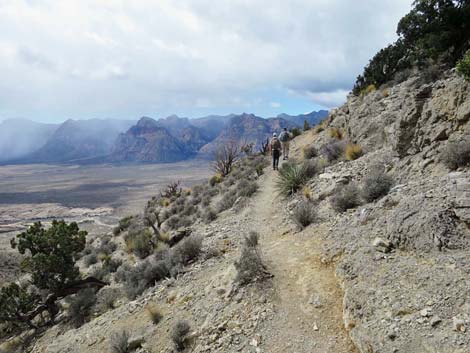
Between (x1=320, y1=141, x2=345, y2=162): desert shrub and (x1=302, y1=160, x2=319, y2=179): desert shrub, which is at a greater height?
(x1=320, y1=141, x2=345, y2=162): desert shrub

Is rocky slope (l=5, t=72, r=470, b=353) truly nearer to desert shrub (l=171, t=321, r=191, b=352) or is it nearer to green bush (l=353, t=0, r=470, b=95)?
desert shrub (l=171, t=321, r=191, b=352)

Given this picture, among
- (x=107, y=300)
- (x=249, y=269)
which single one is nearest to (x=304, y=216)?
(x=249, y=269)

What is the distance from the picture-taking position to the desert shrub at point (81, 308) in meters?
11.2

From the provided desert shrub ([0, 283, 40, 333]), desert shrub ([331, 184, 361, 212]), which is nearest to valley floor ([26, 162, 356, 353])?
desert shrub ([331, 184, 361, 212])

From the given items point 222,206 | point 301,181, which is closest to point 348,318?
point 301,181

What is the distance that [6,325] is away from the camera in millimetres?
13414

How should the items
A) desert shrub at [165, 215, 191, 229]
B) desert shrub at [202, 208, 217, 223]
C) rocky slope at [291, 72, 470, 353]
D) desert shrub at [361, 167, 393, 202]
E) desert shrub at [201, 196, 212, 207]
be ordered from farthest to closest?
desert shrub at [201, 196, 212, 207], desert shrub at [165, 215, 191, 229], desert shrub at [202, 208, 217, 223], desert shrub at [361, 167, 393, 202], rocky slope at [291, 72, 470, 353]

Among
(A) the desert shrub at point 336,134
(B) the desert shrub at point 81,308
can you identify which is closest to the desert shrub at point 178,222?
(B) the desert shrub at point 81,308

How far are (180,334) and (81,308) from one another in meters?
7.29

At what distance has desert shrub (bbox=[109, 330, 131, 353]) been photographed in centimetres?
683

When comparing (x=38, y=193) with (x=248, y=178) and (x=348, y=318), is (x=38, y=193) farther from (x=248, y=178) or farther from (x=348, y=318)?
(x=348, y=318)

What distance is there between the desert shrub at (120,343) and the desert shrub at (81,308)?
188 inches

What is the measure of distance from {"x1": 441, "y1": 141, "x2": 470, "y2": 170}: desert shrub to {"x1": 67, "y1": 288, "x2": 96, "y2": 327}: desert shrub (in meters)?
11.5

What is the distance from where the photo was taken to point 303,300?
5887 millimetres
